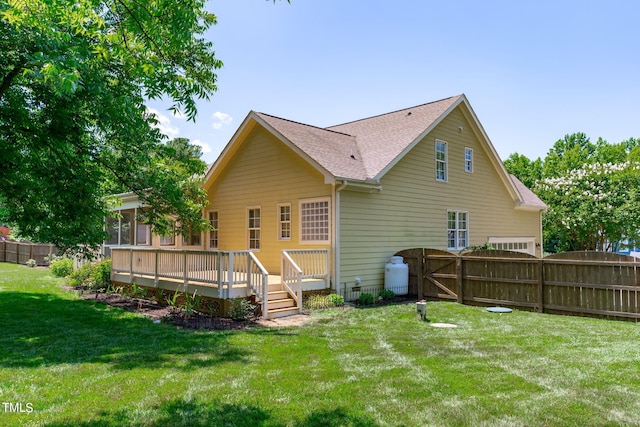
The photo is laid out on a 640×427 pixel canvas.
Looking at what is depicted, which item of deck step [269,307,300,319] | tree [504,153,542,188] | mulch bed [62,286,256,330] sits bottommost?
mulch bed [62,286,256,330]

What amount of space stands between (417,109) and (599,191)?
53.7ft

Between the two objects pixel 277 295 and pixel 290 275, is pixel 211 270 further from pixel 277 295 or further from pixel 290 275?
pixel 290 275

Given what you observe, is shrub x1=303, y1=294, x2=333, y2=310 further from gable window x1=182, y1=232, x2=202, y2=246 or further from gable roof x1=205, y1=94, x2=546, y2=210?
gable window x1=182, y1=232, x2=202, y2=246

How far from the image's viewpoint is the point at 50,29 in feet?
17.7

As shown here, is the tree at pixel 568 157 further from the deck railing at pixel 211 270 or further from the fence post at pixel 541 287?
the deck railing at pixel 211 270

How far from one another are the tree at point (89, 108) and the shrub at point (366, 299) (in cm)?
567

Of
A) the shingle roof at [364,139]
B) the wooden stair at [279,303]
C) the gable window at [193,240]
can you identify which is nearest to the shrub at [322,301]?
the wooden stair at [279,303]

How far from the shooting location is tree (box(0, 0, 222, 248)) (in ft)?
19.6

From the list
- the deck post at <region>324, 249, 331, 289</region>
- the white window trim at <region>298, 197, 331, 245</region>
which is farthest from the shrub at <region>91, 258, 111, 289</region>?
the deck post at <region>324, 249, 331, 289</region>

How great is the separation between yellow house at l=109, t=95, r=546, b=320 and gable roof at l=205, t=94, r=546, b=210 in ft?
0.18

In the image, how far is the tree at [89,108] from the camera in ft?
19.6

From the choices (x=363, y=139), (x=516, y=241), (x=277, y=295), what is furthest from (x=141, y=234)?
(x=516, y=241)

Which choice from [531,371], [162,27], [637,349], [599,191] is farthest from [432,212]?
[599,191]

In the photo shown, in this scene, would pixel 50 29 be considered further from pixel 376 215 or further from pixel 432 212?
pixel 432 212
